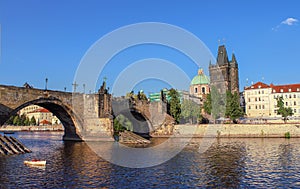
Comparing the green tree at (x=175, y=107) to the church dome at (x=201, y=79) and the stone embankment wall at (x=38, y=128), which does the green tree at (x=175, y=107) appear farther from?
the church dome at (x=201, y=79)

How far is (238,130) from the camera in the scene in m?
67.0

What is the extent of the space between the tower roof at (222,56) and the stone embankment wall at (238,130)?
81577 mm

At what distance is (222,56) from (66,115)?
108155 millimetres

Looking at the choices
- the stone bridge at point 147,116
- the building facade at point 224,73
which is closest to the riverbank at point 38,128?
the stone bridge at point 147,116

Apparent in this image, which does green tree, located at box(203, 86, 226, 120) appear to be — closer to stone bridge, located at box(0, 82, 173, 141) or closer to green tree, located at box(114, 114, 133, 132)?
stone bridge, located at box(0, 82, 173, 141)

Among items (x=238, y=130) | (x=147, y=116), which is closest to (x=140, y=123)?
(x=147, y=116)

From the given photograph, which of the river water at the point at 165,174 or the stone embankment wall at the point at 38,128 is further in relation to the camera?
the stone embankment wall at the point at 38,128

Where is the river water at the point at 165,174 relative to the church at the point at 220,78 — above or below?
below

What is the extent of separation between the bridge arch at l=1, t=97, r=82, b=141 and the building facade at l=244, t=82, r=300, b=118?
257 feet

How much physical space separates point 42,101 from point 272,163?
37183 millimetres

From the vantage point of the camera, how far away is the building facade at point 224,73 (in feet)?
470

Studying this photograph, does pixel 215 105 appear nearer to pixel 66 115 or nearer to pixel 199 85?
pixel 66 115

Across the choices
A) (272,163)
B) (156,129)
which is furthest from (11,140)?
(156,129)

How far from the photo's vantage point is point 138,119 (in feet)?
277
